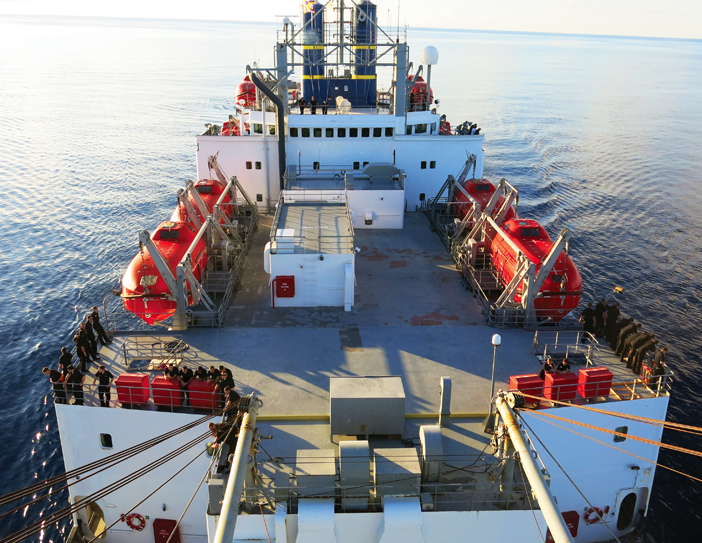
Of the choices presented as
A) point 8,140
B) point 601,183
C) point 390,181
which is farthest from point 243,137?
point 8,140

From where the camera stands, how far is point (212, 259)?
952 inches

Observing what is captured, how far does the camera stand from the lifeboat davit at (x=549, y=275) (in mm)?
20078

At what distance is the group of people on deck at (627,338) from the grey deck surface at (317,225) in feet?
28.8

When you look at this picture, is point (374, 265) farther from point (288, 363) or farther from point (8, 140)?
point (8, 140)

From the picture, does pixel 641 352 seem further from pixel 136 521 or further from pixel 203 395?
pixel 136 521

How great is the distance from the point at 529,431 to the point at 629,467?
341 cm

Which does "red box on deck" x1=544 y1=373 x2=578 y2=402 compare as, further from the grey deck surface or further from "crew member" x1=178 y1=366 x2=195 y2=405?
"crew member" x1=178 y1=366 x2=195 y2=405

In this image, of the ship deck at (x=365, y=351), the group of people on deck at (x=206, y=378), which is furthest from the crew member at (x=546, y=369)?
the group of people on deck at (x=206, y=378)

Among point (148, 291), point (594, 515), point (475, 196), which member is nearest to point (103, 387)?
point (148, 291)

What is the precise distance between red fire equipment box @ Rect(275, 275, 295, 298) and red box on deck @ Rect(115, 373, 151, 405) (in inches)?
273

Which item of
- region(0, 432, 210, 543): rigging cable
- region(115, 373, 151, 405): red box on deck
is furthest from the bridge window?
region(0, 432, 210, 543): rigging cable

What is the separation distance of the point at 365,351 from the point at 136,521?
7888 millimetres

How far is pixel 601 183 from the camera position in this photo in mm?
52875

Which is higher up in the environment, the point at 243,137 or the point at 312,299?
the point at 243,137
